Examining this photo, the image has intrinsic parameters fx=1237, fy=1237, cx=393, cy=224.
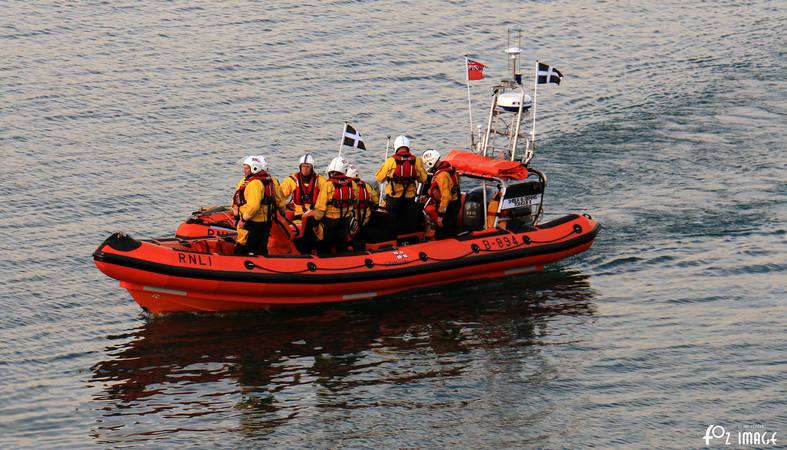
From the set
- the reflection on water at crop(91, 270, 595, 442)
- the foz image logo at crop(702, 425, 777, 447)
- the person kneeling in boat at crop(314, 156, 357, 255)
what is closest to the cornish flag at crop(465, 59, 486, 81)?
the person kneeling in boat at crop(314, 156, 357, 255)

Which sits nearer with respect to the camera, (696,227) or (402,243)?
(402,243)

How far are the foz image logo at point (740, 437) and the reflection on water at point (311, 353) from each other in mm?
2143

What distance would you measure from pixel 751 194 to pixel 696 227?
156 cm

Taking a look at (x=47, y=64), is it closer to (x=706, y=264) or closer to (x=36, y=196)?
(x=36, y=196)

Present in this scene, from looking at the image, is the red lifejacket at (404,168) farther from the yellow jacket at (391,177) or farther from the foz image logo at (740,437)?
the foz image logo at (740,437)

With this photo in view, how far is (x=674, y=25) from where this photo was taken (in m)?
28.4

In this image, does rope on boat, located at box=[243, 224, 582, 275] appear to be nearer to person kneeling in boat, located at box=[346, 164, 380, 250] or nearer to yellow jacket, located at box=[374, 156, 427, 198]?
person kneeling in boat, located at box=[346, 164, 380, 250]

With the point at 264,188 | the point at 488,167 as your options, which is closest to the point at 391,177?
the point at 488,167

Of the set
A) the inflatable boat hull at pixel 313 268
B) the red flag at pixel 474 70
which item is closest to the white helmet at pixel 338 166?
the inflatable boat hull at pixel 313 268

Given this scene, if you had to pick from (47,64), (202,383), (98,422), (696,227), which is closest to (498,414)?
(202,383)

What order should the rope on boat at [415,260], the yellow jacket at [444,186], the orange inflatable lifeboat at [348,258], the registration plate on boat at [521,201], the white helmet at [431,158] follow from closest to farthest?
the orange inflatable lifeboat at [348,258] < the rope on boat at [415,260] < the yellow jacket at [444,186] < the white helmet at [431,158] < the registration plate on boat at [521,201]

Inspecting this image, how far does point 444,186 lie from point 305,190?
185 centimetres

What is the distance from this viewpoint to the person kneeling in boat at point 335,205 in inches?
607

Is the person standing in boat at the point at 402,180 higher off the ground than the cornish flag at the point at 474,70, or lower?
lower
